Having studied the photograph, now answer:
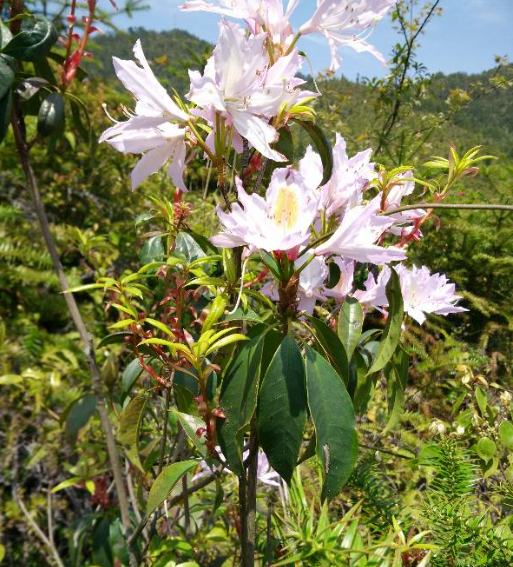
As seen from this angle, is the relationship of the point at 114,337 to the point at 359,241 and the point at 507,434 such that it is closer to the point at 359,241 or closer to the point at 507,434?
the point at 359,241

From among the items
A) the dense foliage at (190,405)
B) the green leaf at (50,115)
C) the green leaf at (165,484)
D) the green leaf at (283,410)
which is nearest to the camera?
the green leaf at (283,410)

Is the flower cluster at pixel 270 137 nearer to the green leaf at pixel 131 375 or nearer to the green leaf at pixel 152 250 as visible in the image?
the green leaf at pixel 152 250

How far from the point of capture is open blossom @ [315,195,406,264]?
56 centimetres

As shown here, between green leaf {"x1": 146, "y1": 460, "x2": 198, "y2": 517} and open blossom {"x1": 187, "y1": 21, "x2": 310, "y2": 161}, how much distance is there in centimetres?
44

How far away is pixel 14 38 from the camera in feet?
2.82

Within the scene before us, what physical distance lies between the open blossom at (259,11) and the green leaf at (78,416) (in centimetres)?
86

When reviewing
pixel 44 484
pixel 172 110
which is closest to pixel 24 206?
pixel 44 484

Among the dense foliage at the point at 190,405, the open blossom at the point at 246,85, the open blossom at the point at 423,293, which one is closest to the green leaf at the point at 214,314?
the dense foliage at the point at 190,405

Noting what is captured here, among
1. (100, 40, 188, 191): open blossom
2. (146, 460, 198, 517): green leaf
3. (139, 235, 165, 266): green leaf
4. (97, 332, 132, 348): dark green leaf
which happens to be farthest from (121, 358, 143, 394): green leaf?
(100, 40, 188, 191): open blossom

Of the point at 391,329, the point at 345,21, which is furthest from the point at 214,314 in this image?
the point at 345,21

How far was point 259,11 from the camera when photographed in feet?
2.09

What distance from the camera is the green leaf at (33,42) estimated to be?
2.83 feet

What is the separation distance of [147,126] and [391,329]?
1.37 ft

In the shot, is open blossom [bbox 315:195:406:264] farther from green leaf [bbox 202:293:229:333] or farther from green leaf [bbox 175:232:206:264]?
green leaf [bbox 175:232:206:264]
